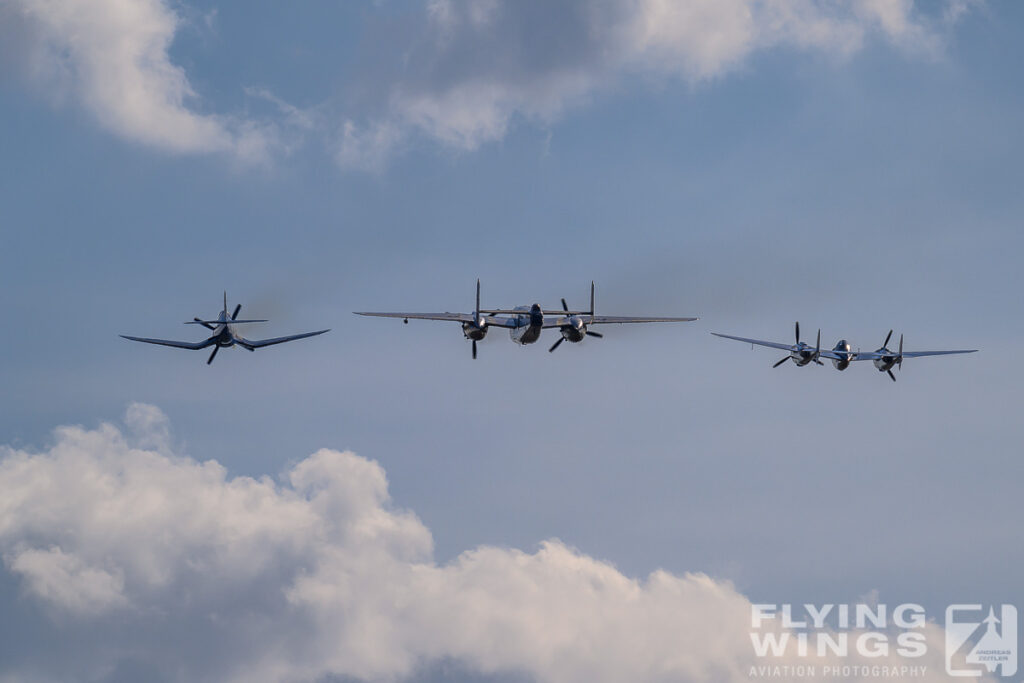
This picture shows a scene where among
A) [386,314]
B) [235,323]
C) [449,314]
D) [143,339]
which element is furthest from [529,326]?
[143,339]

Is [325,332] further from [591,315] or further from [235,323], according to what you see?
[591,315]

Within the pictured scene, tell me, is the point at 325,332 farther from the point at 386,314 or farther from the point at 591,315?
the point at 591,315

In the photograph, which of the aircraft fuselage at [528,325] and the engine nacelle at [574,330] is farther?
the engine nacelle at [574,330]

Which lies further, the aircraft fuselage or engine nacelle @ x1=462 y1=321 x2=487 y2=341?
engine nacelle @ x1=462 y1=321 x2=487 y2=341

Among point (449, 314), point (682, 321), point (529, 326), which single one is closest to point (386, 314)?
point (449, 314)

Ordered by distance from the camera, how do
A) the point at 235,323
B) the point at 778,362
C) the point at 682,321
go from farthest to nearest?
the point at 778,362 < the point at 682,321 < the point at 235,323

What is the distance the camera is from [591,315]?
553 feet

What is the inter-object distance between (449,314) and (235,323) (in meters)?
29.3

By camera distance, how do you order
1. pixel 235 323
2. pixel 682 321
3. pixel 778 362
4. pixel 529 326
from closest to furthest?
pixel 529 326 < pixel 235 323 < pixel 682 321 < pixel 778 362

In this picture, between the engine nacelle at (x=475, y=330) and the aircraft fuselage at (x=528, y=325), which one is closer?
the aircraft fuselage at (x=528, y=325)

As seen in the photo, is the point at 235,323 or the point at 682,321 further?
the point at 682,321

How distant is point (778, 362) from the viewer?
199500 millimetres

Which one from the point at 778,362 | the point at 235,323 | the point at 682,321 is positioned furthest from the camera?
the point at 778,362

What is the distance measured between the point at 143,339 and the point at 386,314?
32709 mm
